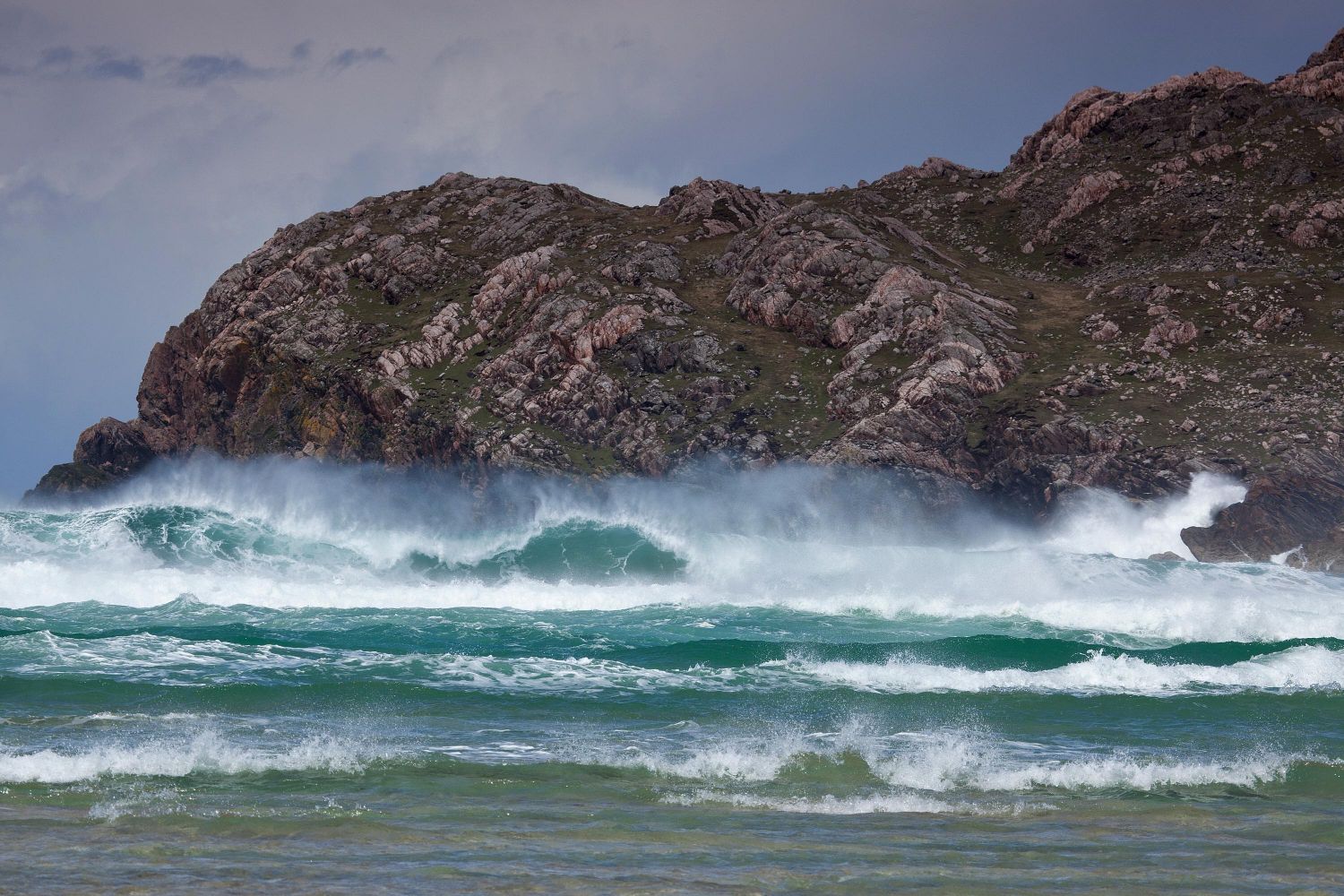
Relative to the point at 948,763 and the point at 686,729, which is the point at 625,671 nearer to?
the point at 686,729

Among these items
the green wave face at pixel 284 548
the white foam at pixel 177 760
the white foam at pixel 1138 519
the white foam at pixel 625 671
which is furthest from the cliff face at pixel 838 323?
the white foam at pixel 177 760

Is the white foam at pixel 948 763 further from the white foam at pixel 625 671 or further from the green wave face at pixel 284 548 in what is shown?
the green wave face at pixel 284 548

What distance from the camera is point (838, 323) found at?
89.1 metres

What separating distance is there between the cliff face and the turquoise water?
2988 cm

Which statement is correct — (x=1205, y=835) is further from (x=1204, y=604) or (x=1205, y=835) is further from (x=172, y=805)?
(x=1204, y=604)

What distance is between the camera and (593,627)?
3556 centimetres

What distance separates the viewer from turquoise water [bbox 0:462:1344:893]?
10156 millimetres

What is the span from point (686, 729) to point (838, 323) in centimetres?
7387

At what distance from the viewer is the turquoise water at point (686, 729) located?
10.2 m

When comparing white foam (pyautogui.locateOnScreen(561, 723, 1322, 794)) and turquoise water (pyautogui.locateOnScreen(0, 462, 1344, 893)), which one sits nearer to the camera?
turquoise water (pyautogui.locateOnScreen(0, 462, 1344, 893))

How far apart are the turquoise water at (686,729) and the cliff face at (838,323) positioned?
29875 mm

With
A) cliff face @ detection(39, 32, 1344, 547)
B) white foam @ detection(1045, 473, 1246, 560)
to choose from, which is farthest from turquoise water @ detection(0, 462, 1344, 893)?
cliff face @ detection(39, 32, 1344, 547)

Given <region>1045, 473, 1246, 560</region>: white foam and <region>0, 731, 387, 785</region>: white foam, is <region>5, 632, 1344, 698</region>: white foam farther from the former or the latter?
<region>1045, 473, 1246, 560</region>: white foam

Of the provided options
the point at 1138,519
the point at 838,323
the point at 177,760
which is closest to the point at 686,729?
the point at 177,760
